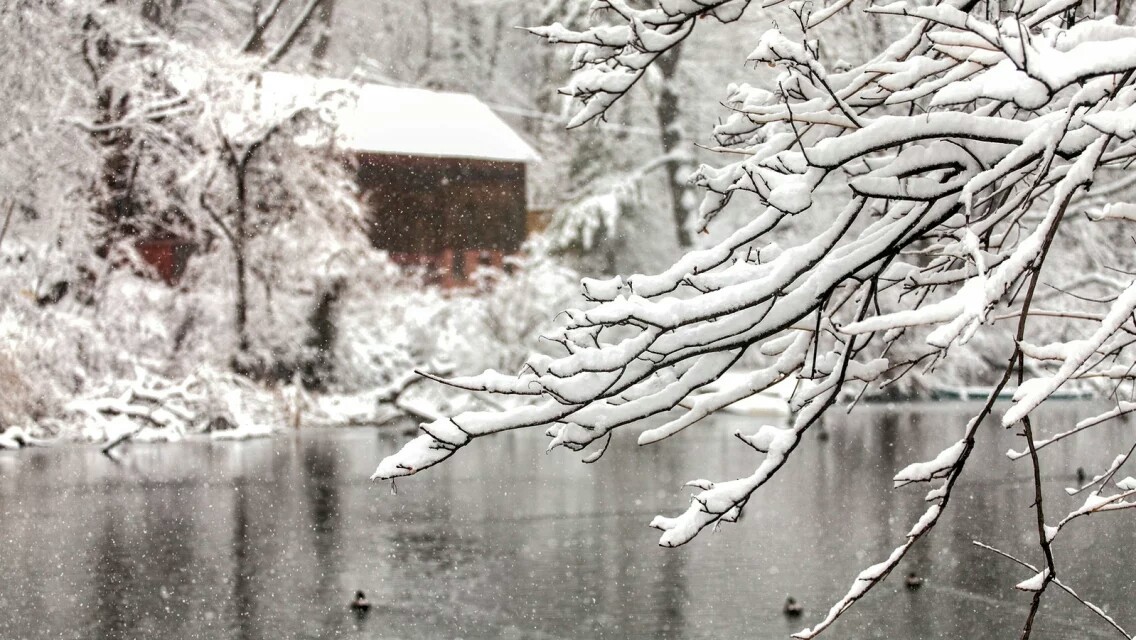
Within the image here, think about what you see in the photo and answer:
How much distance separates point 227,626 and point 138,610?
793mm

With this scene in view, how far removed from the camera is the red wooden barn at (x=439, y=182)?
113 feet

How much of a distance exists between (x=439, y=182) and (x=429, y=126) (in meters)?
1.49

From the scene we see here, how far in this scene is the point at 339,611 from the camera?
8.64 metres

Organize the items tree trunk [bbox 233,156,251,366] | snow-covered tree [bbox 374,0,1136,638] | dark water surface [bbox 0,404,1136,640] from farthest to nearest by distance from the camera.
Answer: tree trunk [bbox 233,156,251,366] → dark water surface [bbox 0,404,1136,640] → snow-covered tree [bbox 374,0,1136,638]

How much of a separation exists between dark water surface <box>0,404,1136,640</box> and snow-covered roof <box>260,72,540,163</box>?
17858mm

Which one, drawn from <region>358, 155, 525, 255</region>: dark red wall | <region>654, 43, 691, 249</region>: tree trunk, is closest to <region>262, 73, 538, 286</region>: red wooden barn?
<region>358, 155, 525, 255</region>: dark red wall

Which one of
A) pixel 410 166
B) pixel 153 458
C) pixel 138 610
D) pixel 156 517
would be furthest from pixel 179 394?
pixel 410 166

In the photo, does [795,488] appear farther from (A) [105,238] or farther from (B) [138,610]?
(A) [105,238]

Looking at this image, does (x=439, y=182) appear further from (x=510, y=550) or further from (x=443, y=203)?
(x=510, y=550)

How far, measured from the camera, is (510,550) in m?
10.9

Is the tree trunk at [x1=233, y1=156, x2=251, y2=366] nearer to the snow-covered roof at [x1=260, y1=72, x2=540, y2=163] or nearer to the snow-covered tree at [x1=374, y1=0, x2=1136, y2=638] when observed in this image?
the snow-covered roof at [x1=260, y1=72, x2=540, y2=163]

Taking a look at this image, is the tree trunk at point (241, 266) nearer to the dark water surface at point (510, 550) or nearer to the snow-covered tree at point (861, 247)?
the dark water surface at point (510, 550)

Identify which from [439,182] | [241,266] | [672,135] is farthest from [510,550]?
[439,182]

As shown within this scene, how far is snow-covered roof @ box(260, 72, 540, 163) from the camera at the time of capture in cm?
3466
